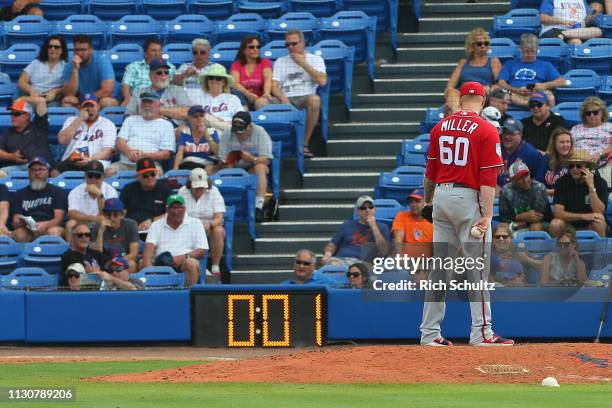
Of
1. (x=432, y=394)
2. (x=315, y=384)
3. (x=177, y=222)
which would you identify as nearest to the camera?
(x=432, y=394)

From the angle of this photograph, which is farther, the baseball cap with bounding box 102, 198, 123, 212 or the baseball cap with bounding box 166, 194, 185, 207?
the baseball cap with bounding box 102, 198, 123, 212

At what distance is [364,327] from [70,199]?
3.81 metres

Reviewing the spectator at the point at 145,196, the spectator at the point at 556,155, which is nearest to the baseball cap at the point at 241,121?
the spectator at the point at 145,196

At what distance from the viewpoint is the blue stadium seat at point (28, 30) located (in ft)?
59.9

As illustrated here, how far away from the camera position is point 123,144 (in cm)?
1565

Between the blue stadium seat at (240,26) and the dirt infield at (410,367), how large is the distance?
316 inches

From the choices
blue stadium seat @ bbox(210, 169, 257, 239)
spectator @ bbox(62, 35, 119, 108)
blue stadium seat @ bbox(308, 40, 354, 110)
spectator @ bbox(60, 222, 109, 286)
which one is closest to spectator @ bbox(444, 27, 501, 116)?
blue stadium seat @ bbox(308, 40, 354, 110)

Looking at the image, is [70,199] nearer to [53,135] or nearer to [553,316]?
[53,135]

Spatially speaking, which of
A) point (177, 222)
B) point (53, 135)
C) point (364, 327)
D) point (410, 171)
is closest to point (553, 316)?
point (364, 327)

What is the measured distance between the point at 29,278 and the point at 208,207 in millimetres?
1979

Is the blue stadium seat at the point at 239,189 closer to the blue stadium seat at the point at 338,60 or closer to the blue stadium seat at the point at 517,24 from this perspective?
the blue stadium seat at the point at 338,60

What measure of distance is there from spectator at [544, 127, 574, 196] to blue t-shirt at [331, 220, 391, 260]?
1.77 meters

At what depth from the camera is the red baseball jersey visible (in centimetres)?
1001

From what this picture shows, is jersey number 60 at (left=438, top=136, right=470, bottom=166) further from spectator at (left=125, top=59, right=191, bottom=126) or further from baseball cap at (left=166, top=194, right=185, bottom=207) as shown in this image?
spectator at (left=125, top=59, right=191, bottom=126)
